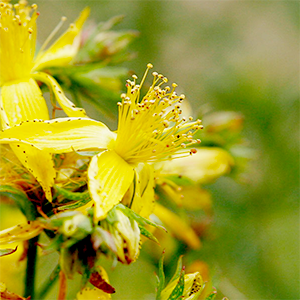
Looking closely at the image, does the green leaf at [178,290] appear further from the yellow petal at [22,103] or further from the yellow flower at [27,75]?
the yellow petal at [22,103]

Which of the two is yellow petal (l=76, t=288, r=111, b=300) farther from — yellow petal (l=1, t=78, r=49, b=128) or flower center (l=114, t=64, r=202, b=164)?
yellow petal (l=1, t=78, r=49, b=128)

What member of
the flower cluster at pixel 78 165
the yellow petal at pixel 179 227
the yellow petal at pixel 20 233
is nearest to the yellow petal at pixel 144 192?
the flower cluster at pixel 78 165

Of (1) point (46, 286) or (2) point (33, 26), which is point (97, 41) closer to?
(2) point (33, 26)

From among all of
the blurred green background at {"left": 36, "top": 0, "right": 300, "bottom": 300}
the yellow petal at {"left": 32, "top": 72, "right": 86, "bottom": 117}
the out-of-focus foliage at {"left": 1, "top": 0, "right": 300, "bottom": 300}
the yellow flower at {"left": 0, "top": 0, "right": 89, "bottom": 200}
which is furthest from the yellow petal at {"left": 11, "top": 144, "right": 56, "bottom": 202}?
the blurred green background at {"left": 36, "top": 0, "right": 300, "bottom": 300}

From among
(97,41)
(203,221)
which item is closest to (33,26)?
(97,41)

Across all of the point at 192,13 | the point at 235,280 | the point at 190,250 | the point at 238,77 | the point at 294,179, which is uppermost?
the point at 192,13

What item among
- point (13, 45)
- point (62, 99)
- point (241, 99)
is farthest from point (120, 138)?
point (241, 99)

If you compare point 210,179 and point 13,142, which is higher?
point 13,142
